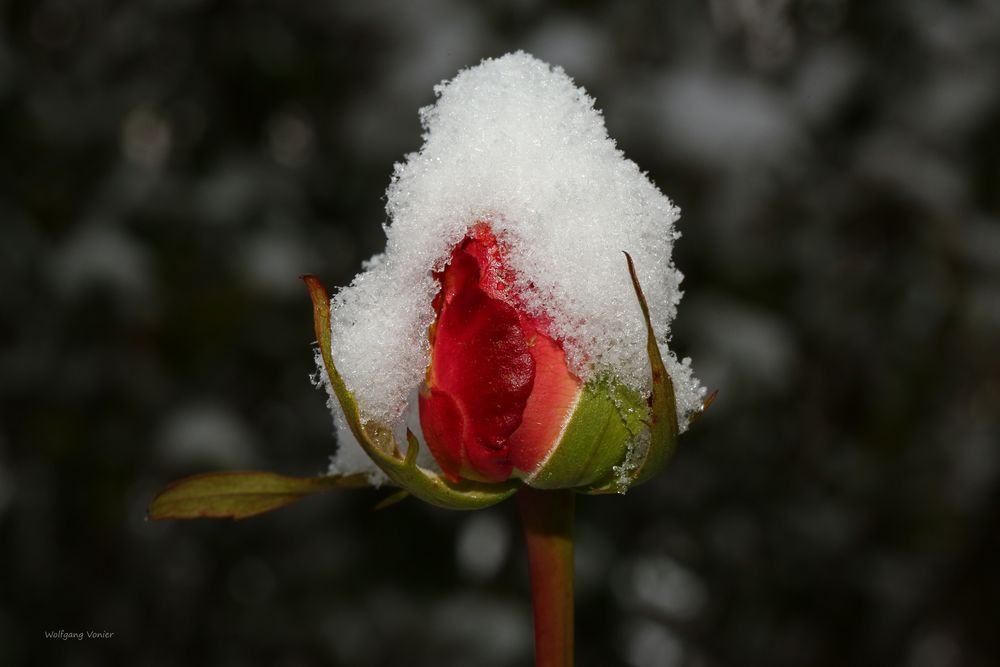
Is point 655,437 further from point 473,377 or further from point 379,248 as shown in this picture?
point 379,248

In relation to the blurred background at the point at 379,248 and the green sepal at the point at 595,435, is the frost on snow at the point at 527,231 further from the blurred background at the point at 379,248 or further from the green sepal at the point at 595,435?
the blurred background at the point at 379,248

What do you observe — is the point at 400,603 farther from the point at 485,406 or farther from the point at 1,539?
the point at 485,406

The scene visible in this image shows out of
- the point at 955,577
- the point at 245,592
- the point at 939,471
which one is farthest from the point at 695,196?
the point at 245,592

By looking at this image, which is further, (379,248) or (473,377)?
(379,248)

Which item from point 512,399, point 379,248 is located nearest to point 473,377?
point 512,399

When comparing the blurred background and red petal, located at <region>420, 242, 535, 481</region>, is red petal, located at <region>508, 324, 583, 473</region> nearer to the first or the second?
red petal, located at <region>420, 242, 535, 481</region>

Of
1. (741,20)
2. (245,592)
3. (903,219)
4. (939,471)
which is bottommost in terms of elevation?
(245,592)
